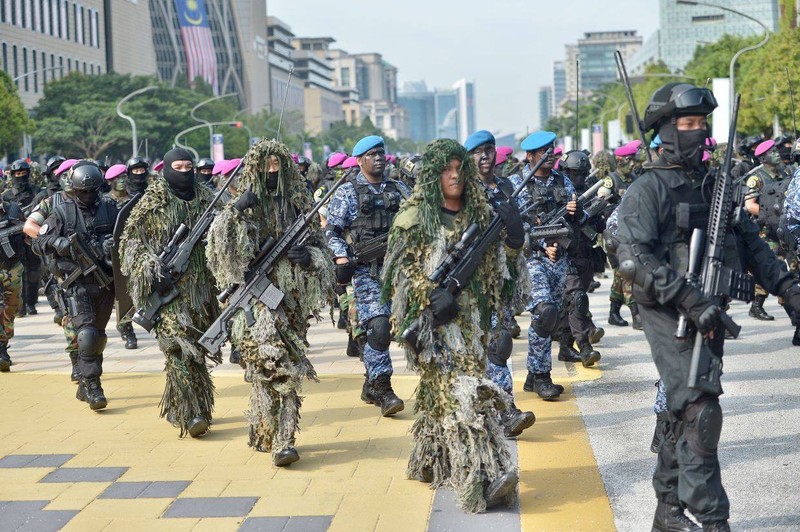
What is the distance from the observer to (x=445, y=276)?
20.9 feet

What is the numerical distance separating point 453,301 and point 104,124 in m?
62.2

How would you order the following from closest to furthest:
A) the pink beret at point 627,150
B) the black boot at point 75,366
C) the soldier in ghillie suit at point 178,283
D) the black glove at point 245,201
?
the black glove at point 245,201, the soldier in ghillie suit at point 178,283, the black boot at point 75,366, the pink beret at point 627,150

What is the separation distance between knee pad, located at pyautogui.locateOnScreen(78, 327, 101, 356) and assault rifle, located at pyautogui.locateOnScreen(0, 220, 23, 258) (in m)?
3.24

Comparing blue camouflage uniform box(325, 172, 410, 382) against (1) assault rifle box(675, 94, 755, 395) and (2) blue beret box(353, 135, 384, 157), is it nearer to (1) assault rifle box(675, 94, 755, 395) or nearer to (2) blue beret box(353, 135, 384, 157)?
(2) blue beret box(353, 135, 384, 157)

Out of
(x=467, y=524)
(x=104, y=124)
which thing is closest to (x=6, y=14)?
(x=104, y=124)

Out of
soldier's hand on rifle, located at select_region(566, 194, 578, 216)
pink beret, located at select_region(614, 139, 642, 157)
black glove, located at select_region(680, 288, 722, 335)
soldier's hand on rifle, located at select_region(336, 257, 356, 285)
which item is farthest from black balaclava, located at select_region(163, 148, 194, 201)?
pink beret, located at select_region(614, 139, 642, 157)

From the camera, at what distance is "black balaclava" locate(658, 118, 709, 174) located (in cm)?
546

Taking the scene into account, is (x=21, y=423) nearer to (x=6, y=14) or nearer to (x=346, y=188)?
(x=346, y=188)

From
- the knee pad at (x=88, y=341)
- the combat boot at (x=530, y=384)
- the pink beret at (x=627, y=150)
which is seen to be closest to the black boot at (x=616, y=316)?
the pink beret at (x=627, y=150)

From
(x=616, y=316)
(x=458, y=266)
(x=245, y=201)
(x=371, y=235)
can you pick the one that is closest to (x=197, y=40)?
(x=616, y=316)

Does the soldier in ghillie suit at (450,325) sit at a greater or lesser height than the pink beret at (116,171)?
lesser

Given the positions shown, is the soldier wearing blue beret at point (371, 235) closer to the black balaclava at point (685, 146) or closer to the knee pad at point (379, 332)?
the knee pad at point (379, 332)

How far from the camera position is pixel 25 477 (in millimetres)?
7355

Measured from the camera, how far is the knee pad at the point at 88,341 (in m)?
9.38
